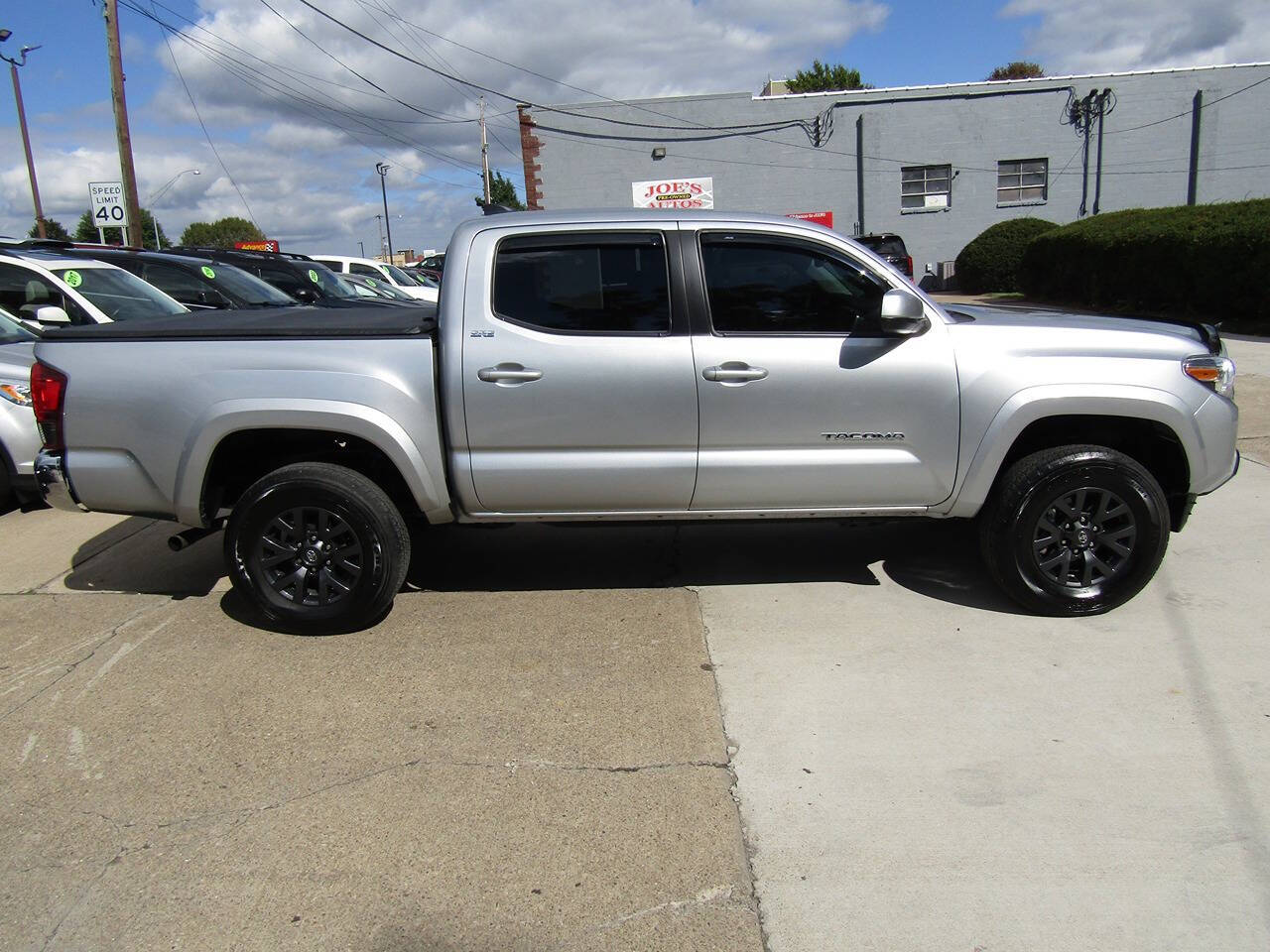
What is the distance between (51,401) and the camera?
458 centimetres

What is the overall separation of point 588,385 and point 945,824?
2.35 meters

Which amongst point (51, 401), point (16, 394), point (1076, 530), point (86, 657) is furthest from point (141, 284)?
point (1076, 530)

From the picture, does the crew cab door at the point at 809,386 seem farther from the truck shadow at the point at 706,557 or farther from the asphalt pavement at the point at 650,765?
the asphalt pavement at the point at 650,765

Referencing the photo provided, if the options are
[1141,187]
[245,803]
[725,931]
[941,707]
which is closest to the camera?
[725,931]

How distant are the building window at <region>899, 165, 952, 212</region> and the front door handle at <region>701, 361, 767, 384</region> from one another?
28.7 m

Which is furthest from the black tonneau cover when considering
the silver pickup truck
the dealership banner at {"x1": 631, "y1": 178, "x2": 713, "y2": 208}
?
the dealership banner at {"x1": 631, "y1": 178, "x2": 713, "y2": 208}

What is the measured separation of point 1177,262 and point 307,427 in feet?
52.6

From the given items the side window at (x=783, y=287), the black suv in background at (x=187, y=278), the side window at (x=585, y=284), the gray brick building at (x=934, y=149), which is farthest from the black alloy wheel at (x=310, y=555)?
the gray brick building at (x=934, y=149)

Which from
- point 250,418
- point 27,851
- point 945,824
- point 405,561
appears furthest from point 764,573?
point 27,851

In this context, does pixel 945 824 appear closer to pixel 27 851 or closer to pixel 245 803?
pixel 245 803

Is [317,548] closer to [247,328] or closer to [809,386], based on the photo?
[247,328]

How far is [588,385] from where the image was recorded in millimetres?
4441

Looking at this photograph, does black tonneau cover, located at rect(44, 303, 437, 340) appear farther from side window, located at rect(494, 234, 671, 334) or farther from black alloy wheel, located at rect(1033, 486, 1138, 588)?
black alloy wheel, located at rect(1033, 486, 1138, 588)

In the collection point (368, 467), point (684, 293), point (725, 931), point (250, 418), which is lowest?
point (725, 931)
